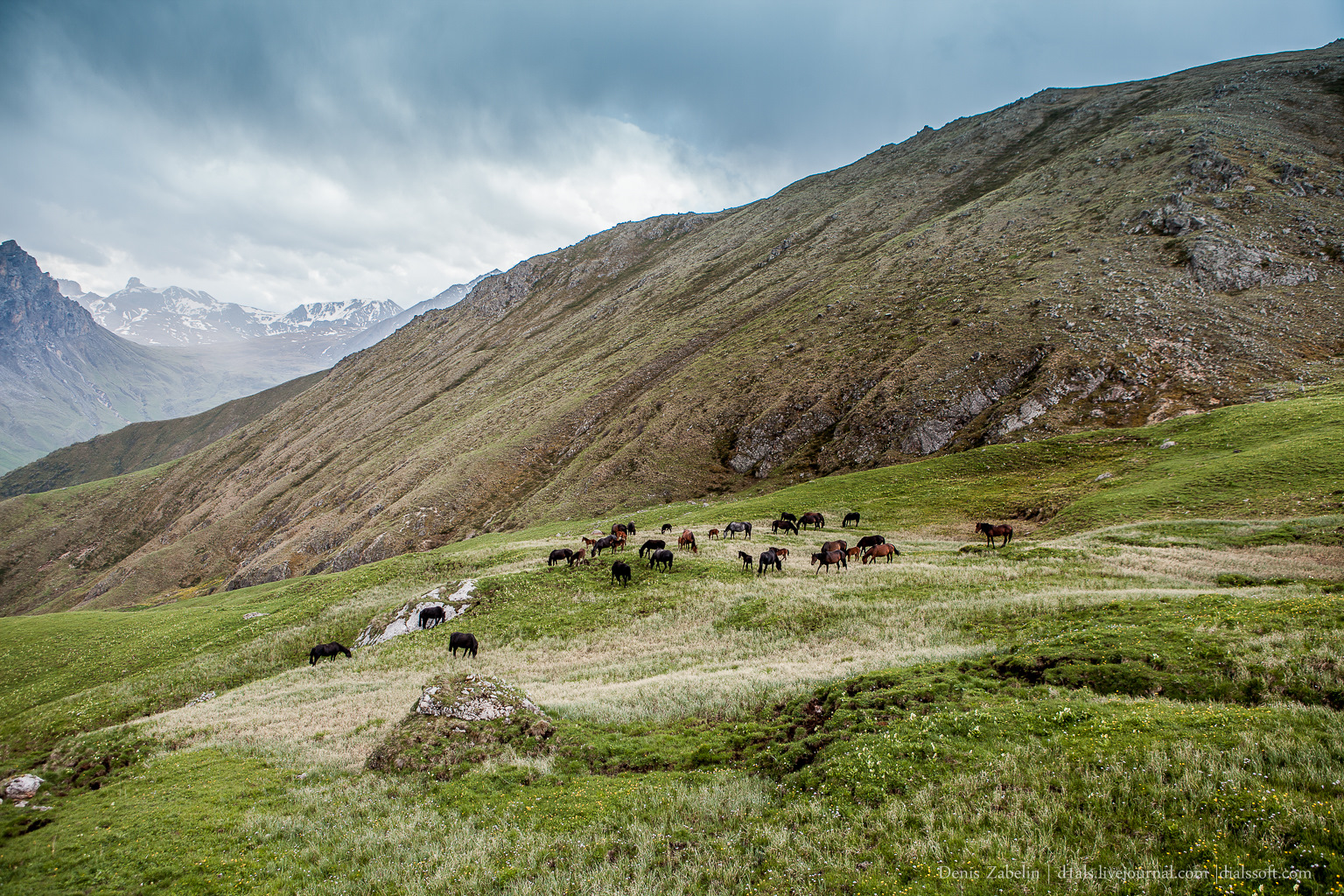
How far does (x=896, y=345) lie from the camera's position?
2992 inches

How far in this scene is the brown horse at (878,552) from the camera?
34656 mm

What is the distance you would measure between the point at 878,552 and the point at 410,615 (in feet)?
100.0

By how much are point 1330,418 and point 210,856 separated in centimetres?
6656

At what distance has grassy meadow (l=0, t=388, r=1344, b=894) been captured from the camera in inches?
348

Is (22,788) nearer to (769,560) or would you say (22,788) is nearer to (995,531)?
(769,560)

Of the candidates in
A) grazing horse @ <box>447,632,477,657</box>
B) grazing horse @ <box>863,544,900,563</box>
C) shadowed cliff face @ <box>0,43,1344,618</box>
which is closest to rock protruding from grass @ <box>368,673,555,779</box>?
grazing horse @ <box>447,632,477,657</box>

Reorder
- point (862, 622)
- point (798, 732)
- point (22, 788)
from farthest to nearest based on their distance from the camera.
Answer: point (862, 622)
point (22, 788)
point (798, 732)

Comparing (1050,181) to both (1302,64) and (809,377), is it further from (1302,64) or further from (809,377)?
(809,377)

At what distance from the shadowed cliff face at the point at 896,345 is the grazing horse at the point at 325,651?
135 feet

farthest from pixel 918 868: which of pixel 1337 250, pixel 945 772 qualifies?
pixel 1337 250

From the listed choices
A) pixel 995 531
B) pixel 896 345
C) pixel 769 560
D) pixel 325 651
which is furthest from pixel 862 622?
pixel 896 345

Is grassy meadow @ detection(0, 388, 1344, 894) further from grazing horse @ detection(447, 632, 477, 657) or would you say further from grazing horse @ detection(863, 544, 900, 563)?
grazing horse @ detection(863, 544, 900, 563)

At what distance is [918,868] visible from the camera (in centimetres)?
867

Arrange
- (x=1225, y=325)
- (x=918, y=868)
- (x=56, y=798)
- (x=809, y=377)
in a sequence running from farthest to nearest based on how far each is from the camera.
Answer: (x=809, y=377) → (x=1225, y=325) → (x=56, y=798) → (x=918, y=868)
